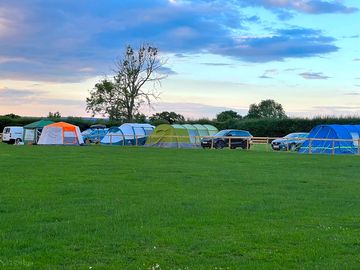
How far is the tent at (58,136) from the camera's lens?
45688 mm

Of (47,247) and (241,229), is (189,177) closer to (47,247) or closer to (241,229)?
(241,229)

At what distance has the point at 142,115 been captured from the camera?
7644 cm

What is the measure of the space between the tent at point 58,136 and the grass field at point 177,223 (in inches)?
1212

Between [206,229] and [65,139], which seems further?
[65,139]

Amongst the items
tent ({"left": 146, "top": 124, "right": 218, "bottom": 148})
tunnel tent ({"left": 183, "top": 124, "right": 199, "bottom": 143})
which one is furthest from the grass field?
tunnel tent ({"left": 183, "top": 124, "right": 199, "bottom": 143})

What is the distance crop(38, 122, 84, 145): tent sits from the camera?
150ft

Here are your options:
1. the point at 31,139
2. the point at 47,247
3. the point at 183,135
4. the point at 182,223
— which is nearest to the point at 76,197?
the point at 182,223

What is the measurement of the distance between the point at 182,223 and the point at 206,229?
1.92ft

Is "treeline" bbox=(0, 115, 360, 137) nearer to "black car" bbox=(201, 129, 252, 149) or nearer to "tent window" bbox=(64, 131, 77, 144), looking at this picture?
"black car" bbox=(201, 129, 252, 149)

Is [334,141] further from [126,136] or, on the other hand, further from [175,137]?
[126,136]

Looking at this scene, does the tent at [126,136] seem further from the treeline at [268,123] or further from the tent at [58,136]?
the treeline at [268,123]

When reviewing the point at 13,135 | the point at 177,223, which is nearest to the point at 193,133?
the point at 13,135

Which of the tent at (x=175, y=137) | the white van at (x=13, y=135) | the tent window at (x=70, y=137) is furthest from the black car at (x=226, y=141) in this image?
the white van at (x=13, y=135)

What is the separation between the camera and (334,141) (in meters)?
34.2
